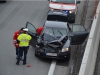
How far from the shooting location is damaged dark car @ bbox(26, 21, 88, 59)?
13672 mm

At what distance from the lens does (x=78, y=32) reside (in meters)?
15.3

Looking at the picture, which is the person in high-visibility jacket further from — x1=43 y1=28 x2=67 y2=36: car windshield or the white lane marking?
x1=43 y1=28 x2=67 y2=36: car windshield

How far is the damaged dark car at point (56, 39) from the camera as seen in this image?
13672 mm

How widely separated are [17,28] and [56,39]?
510 cm

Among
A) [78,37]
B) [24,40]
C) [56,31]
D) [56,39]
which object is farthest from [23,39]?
[78,37]

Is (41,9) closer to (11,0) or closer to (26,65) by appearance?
(11,0)

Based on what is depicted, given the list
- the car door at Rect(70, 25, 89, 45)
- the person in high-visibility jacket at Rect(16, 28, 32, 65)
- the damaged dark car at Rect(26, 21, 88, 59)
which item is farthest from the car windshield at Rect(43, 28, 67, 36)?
the person in high-visibility jacket at Rect(16, 28, 32, 65)

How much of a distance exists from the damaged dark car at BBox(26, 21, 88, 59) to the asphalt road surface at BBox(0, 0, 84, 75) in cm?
50

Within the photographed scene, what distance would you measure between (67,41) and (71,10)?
6.15 metres

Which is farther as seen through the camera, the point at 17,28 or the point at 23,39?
the point at 17,28

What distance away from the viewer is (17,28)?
1856cm

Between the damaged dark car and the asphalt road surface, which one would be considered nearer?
the asphalt road surface

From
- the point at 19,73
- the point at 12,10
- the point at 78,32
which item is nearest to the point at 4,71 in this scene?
the point at 19,73

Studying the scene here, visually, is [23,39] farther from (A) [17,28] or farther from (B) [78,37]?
(A) [17,28]
